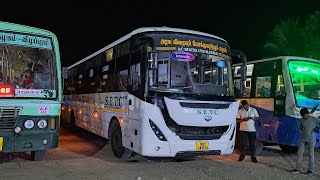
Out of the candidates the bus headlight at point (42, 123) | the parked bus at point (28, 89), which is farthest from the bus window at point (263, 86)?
the bus headlight at point (42, 123)

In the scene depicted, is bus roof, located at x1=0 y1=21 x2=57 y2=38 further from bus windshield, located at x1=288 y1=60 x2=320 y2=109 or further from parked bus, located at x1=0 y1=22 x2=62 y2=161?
bus windshield, located at x1=288 y1=60 x2=320 y2=109

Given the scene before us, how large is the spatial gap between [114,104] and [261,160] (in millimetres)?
4253

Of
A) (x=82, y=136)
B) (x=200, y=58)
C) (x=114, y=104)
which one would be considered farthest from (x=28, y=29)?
(x=82, y=136)

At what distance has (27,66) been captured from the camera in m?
8.40

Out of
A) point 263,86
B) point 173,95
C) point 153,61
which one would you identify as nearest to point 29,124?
point 153,61

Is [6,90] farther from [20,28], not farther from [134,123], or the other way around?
[134,123]

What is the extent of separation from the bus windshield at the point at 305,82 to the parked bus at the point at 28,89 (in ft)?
20.9

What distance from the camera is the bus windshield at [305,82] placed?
35.4 ft

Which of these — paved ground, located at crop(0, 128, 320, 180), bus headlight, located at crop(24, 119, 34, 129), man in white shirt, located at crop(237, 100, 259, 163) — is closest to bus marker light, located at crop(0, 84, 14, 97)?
bus headlight, located at crop(24, 119, 34, 129)

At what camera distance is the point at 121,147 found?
10016mm

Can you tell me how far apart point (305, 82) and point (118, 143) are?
218 inches

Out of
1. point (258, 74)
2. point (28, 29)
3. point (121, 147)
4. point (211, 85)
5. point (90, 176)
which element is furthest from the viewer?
point (258, 74)

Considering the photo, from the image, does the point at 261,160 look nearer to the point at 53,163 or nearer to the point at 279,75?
the point at 279,75

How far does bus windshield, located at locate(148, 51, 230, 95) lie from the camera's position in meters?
8.58
